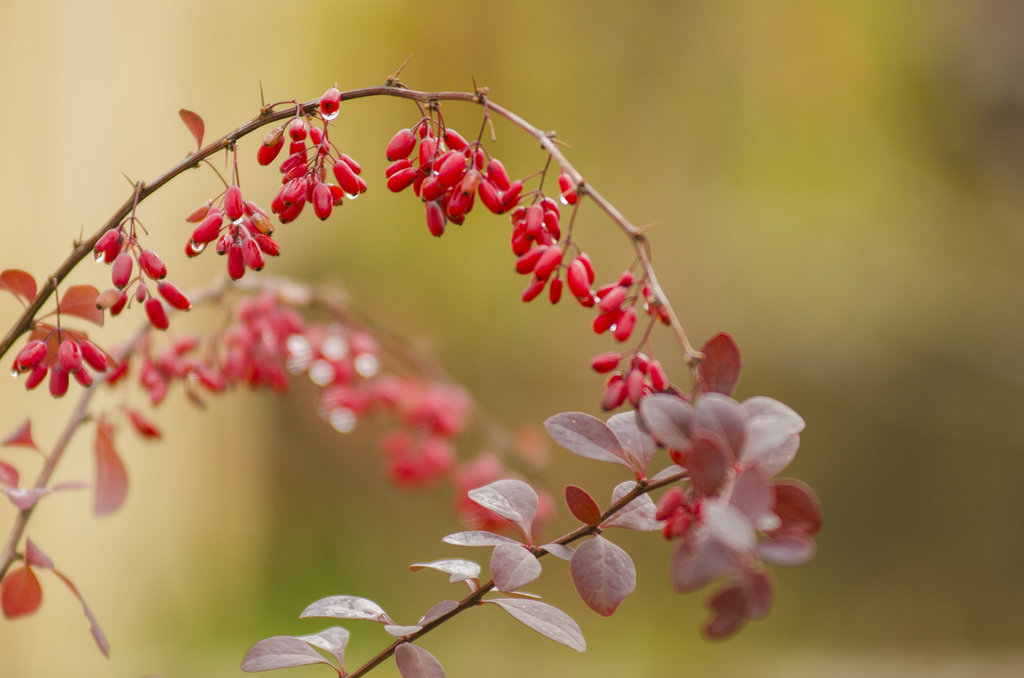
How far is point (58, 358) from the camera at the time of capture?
1.04 ft

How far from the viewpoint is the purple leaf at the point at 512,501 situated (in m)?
0.27

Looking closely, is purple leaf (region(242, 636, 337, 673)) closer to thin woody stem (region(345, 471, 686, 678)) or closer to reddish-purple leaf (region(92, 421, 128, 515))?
thin woody stem (region(345, 471, 686, 678))

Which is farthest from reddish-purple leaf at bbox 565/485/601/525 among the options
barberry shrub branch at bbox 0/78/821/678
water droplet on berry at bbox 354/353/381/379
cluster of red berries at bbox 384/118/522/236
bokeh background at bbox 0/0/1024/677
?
bokeh background at bbox 0/0/1024/677

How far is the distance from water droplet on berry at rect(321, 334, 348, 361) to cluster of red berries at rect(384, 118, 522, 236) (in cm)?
31

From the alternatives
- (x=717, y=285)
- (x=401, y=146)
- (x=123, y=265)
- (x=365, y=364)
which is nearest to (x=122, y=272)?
(x=123, y=265)

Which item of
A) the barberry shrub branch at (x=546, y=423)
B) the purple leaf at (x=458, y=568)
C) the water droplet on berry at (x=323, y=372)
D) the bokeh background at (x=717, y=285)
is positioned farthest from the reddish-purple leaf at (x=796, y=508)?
the bokeh background at (x=717, y=285)

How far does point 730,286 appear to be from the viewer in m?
1.49

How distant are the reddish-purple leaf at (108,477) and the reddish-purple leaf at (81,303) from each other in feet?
0.38

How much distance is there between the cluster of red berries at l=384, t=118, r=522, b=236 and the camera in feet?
0.95

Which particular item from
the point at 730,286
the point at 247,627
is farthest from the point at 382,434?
the point at 730,286

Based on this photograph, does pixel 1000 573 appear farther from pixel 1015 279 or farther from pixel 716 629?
pixel 716 629

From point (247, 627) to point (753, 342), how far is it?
1077 millimetres

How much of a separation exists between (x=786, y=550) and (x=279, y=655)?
18cm

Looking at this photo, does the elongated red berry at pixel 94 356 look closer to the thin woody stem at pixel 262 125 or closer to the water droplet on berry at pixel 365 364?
the thin woody stem at pixel 262 125
